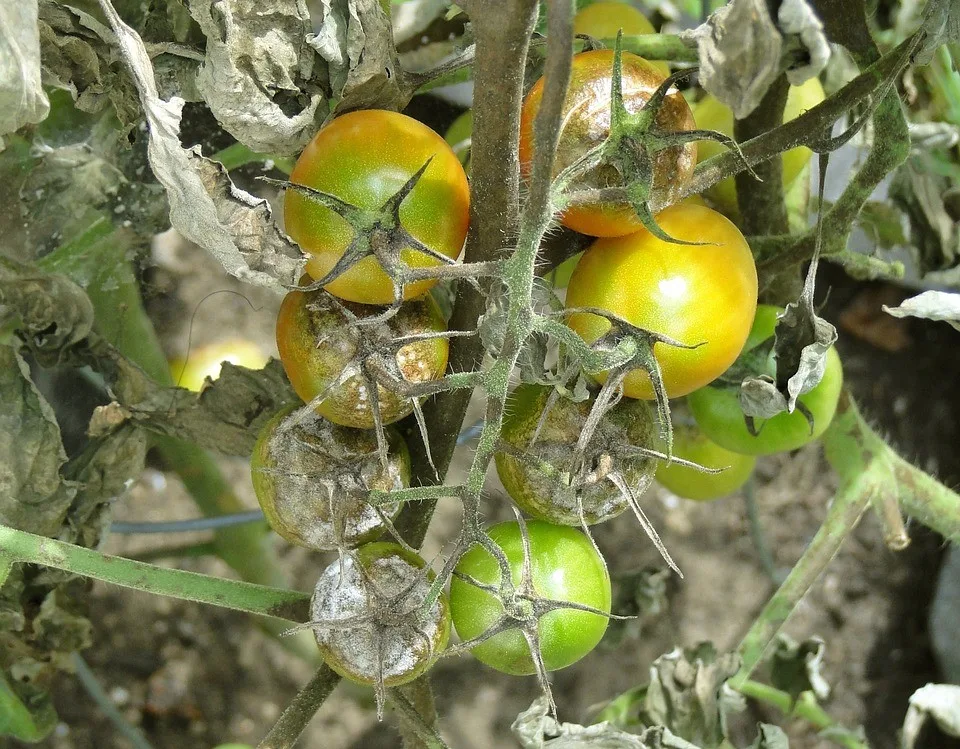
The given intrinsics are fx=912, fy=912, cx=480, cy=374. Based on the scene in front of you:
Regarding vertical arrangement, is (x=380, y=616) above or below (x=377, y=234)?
below

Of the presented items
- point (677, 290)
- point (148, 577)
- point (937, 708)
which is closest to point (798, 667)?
point (937, 708)

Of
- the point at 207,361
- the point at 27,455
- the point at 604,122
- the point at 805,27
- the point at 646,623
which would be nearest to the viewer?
the point at 805,27

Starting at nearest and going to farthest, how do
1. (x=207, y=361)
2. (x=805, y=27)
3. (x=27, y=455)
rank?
(x=805, y=27), (x=27, y=455), (x=207, y=361)

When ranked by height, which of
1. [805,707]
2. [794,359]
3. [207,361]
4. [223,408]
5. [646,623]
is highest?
[794,359]

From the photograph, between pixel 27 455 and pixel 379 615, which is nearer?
Answer: pixel 379 615

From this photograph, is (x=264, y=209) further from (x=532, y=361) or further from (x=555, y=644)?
(x=555, y=644)

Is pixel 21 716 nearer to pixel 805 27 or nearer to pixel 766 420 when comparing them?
pixel 766 420

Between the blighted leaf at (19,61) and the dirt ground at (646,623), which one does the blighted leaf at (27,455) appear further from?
the dirt ground at (646,623)

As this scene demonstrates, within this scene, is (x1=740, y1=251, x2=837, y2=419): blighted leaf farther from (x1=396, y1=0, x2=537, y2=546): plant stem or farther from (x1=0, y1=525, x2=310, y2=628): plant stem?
(x1=0, y1=525, x2=310, y2=628): plant stem
